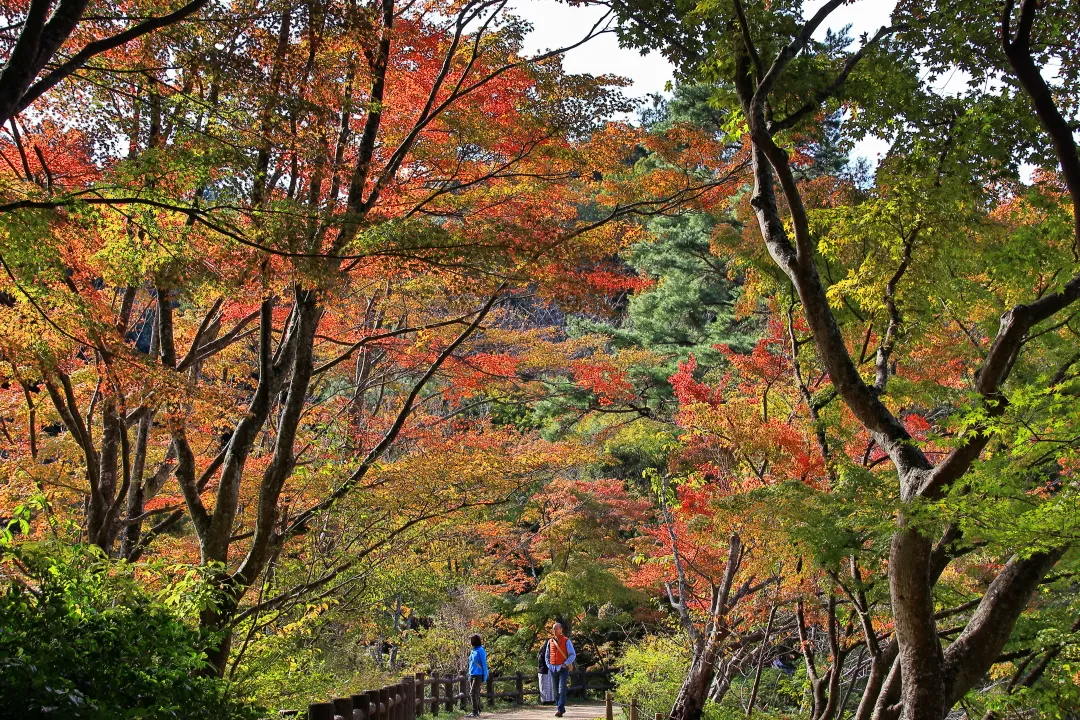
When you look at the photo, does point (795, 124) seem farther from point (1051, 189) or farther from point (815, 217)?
point (1051, 189)

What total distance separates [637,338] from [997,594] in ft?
62.8

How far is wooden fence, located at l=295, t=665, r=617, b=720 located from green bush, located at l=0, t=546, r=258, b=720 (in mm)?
1507

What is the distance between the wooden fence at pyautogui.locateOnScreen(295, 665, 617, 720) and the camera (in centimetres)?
579

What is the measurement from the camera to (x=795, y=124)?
6426mm

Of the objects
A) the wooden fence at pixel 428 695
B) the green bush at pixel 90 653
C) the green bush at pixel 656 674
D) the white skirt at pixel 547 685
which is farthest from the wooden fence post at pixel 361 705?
the white skirt at pixel 547 685

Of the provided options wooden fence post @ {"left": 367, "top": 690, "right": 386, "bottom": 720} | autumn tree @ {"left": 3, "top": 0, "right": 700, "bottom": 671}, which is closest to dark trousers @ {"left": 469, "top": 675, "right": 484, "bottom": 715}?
autumn tree @ {"left": 3, "top": 0, "right": 700, "bottom": 671}

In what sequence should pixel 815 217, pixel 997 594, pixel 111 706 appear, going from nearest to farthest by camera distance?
pixel 111 706 → pixel 997 594 → pixel 815 217

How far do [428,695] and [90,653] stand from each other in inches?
484

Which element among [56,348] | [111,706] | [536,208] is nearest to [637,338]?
[536,208]

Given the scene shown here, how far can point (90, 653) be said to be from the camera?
3416 millimetres

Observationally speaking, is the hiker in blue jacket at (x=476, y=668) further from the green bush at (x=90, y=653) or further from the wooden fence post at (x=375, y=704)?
the green bush at (x=90, y=653)

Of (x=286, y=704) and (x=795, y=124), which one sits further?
(x=286, y=704)

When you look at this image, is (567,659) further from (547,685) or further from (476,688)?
(476,688)

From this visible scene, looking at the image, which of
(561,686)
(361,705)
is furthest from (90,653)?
(561,686)
